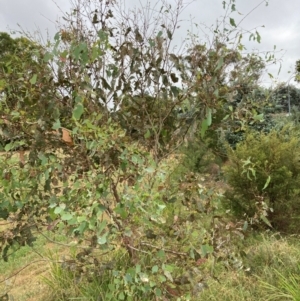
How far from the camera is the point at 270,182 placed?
394cm

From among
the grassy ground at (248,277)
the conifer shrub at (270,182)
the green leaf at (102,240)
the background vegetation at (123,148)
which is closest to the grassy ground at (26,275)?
the grassy ground at (248,277)

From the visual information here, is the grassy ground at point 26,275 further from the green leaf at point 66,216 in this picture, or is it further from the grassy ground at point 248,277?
the green leaf at point 66,216

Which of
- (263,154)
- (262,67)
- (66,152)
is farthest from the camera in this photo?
(263,154)

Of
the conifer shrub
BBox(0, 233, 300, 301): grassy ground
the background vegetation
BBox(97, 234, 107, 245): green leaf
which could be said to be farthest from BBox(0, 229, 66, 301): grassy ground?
the conifer shrub

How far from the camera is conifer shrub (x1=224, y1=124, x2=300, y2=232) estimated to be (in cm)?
384

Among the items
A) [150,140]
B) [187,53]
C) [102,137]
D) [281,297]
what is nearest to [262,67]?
[187,53]

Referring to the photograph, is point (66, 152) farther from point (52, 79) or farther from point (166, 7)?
point (166, 7)

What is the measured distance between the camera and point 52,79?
5.95ft

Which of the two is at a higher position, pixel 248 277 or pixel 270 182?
pixel 270 182

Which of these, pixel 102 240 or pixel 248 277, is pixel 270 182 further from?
pixel 102 240

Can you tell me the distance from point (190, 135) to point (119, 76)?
607 mm

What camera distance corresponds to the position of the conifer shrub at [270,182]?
12.6 feet

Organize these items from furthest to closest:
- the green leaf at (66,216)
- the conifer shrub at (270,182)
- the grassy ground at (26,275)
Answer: the conifer shrub at (270,182) → the grassy ground at (26,275) → the green leaf at (66,216)

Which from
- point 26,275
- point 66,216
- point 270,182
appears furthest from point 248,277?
point 26,275
